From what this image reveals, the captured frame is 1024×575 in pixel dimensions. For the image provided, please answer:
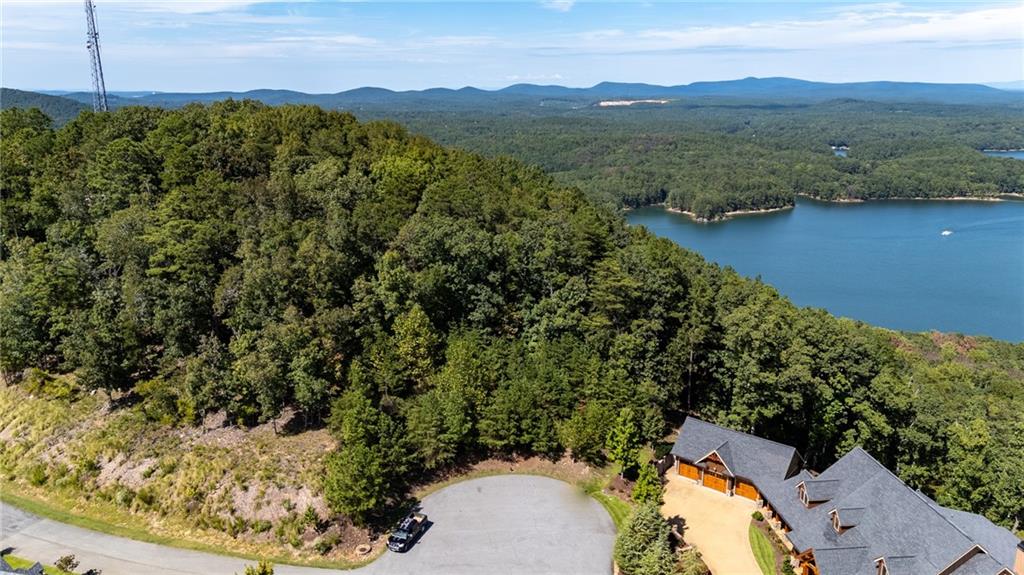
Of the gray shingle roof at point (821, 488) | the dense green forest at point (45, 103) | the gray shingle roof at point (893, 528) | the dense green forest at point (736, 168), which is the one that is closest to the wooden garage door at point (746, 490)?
the gray shingle roof at point (893, 528)

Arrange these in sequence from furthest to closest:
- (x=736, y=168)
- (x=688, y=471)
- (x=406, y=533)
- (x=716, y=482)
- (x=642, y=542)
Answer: (x=736, y=168)
(x=688, y=471)
(x=716, y=482)
(x=406, y=533)
(x=642, y=542)

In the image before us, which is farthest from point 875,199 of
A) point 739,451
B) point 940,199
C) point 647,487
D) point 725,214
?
point 647,487

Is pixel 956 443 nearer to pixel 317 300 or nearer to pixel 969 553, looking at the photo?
pixel 969 553

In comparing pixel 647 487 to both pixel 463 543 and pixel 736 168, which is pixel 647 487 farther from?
pixel 736 168

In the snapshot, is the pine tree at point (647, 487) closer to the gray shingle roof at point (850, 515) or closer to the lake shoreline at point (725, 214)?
the gray shingle roof at point (850, 515)

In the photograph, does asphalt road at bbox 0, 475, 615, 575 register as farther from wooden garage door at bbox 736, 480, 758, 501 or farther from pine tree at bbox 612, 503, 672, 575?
wooden garage door at bbox 736, 480, 758, 501
